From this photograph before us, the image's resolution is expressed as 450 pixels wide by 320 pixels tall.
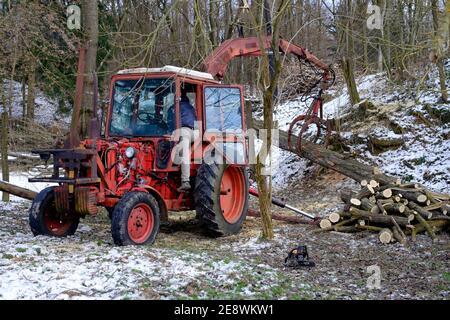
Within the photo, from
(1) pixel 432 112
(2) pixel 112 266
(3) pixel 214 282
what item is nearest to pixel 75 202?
(2) pixel 112 266

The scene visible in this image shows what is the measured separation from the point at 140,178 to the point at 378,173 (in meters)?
4.99

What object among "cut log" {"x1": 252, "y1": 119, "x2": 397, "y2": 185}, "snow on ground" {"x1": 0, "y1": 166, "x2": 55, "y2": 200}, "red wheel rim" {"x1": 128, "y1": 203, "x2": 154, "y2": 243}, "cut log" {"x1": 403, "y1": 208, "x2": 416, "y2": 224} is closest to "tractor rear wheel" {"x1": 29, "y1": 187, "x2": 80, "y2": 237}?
"red wheel rim" {"x1": 128, "y1": 203, "x2": 154, "y2": 243}

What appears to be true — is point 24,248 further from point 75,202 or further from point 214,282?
point 214,282

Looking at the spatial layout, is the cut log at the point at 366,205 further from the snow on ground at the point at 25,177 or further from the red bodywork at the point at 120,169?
the snow on ground at the point at 25,177

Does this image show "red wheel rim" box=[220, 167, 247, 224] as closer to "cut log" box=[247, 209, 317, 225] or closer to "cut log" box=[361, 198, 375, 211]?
"cut log" box=[247, 209, 317, 225]

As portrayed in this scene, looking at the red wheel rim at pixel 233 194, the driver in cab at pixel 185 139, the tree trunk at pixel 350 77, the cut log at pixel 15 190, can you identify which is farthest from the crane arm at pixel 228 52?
the tree trunk at pixel 350 77

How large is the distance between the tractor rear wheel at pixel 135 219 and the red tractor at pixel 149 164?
Result: 1 centimetres

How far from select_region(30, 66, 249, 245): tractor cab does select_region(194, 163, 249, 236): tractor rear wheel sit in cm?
1

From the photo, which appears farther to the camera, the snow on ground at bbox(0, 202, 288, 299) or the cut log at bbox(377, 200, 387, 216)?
the cut log at bbox(377, 200, 387, 216)

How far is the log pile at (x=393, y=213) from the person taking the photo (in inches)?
321

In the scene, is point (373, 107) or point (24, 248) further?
point (373, 107)

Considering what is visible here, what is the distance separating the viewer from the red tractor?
706 cm

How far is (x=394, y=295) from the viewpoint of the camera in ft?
17.8
